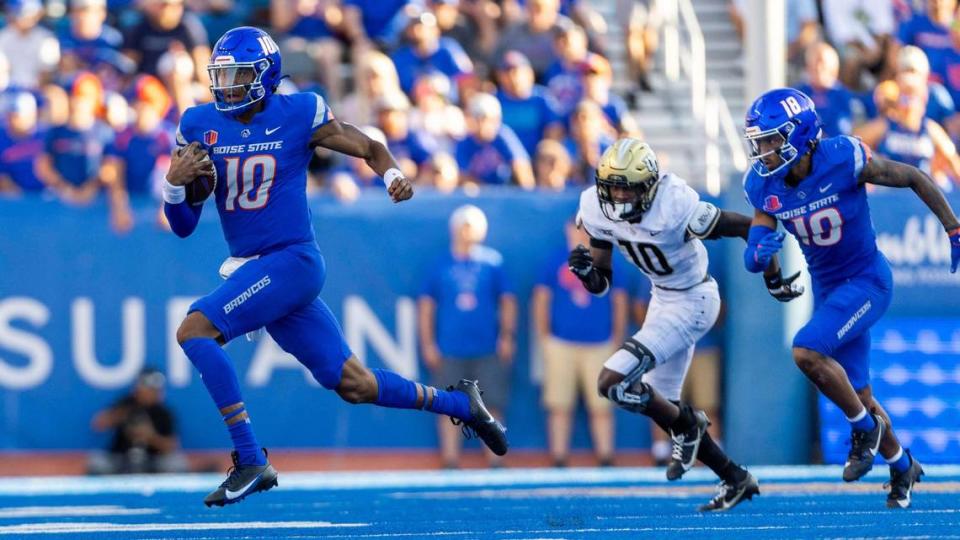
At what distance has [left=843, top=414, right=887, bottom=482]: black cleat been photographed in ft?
26.5

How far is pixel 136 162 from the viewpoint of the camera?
1214 cm

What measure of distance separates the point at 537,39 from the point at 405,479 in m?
4.01

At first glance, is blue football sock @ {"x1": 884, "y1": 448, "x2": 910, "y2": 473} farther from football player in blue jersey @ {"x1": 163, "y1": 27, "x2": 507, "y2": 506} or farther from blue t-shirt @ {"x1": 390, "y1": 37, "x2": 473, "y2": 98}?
blue t-shirt @ {"x1": 390, "y1": 37, "x2": 473, "y2": 98}

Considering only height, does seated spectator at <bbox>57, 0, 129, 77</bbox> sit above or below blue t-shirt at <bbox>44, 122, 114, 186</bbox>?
above

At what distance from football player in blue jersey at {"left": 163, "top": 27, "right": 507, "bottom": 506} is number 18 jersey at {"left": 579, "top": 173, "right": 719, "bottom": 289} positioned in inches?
49.1

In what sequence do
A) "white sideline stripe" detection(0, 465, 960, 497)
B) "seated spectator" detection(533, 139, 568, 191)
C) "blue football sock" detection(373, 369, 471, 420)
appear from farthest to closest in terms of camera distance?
"seated spectator" detection(533, 139, 568, 191)
"white sideline stripe" detection(0, 465, 960, 497)
"blue football sock" detection(373, 369, 471, 420)

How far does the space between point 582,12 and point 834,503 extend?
239 inches

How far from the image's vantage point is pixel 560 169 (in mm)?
12594

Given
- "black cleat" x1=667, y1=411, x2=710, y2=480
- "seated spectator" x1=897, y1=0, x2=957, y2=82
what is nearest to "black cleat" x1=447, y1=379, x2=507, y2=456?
"black cleat" x1=667, y1=411, x2=710, y2=480

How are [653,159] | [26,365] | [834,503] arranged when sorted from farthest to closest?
[26,365]
[834,503]
[653,159]

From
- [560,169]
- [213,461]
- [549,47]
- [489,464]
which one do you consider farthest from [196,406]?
[549,47]

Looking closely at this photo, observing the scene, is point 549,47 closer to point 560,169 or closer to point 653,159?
point 560,169

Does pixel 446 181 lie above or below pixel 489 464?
above

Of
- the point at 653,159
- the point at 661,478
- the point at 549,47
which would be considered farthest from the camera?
the point at 549,47
